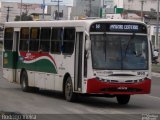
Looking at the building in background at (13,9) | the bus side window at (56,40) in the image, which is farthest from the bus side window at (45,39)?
the building in background at (13,9)

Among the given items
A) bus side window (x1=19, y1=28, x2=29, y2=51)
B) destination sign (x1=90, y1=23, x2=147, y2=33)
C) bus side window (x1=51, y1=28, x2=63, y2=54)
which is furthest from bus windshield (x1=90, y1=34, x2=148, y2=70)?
bus side window (x1=19, y1=28, x2=29, y2=51)

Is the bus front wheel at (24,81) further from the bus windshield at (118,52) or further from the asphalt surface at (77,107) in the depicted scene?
the bus windshield at (118,52)

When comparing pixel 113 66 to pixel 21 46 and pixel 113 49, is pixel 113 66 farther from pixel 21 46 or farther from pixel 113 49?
pixel 21 46

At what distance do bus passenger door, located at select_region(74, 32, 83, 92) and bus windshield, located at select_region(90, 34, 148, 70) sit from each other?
698 millimetres

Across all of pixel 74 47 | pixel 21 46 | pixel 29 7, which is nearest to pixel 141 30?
pixel 74 47

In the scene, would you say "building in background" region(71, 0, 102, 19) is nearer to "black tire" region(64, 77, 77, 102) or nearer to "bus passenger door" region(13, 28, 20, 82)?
"bus passenger door" region(13, 28, 20, 82)

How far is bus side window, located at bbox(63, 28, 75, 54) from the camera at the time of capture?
19656mm

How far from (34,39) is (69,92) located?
414 cm

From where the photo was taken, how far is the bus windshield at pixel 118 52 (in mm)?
18266

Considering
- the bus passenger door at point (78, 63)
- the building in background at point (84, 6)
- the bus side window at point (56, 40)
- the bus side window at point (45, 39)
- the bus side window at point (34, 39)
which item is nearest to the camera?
the bus passenger door at point (78, 63)

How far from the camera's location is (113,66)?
18250mm

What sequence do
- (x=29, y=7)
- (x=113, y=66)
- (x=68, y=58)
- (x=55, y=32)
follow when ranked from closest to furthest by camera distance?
(x=113, y=66) → (x=68, y=58) → (x=55, y=32) → (x=29, y=7)

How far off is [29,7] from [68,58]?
488 ft

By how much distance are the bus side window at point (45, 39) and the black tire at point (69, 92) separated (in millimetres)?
2355
